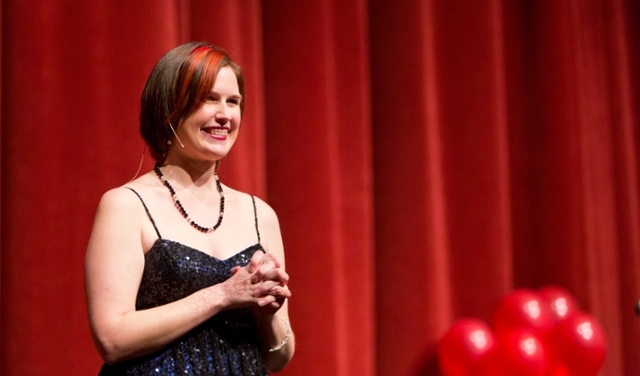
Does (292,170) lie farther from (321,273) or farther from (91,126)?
(91,126)

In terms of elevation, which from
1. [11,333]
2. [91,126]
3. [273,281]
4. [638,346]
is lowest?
[638,346]

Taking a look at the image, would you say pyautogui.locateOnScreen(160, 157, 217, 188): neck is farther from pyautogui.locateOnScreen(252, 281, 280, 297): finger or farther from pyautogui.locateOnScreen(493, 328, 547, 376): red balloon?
pyautogui.locateOnScreen(493, 328, 547, 376): red balloon

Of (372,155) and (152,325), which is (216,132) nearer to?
(152,325)

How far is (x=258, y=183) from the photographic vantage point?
2.30 m

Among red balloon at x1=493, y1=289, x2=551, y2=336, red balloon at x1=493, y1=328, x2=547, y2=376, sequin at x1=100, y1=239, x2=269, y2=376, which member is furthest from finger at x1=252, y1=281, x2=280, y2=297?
red balloon at x1=493, y1=289, x2=551, y2=336

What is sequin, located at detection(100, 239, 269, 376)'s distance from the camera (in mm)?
1321

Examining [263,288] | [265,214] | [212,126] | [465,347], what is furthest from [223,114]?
[465,347]

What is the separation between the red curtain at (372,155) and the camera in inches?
78.1

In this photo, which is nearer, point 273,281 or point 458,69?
point 273,281

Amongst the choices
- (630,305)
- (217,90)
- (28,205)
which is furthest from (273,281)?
(630,305)

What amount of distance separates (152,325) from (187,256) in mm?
140

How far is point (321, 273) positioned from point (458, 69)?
0.94 meters

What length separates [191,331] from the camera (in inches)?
53.2

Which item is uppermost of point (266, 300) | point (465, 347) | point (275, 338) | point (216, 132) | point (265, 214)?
point (216, 132)
